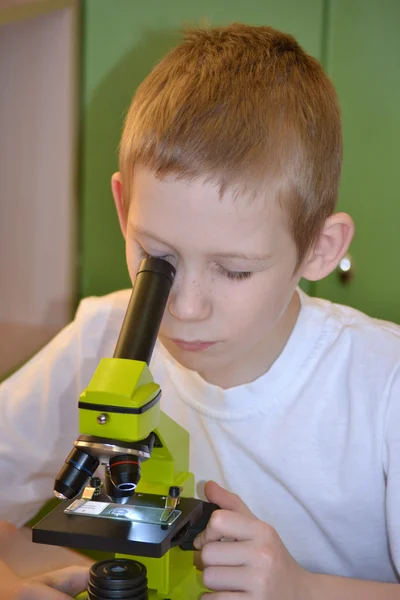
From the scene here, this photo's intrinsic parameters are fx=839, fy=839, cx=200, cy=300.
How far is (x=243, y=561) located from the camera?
863 millimetres

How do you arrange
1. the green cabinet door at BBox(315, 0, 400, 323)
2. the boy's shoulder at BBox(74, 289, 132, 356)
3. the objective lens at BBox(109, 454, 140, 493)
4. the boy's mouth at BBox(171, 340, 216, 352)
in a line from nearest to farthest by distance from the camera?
1. the objective lens at BBox(109, 454, 140, 493)
2. the boy's mouth at BBox(171, 340, 216, 352)
3. the boy's shoulder at BBox(74, 289, 132, 356)
4. the green cabinet door at BBox(315, 0, 400, 323)

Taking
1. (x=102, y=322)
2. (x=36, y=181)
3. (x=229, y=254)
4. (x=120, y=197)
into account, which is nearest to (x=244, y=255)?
(x=229, y=254)

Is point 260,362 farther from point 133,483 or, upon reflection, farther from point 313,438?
point 133,483

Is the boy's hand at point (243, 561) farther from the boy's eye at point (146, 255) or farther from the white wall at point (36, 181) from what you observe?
the white wall at point (36, 181)

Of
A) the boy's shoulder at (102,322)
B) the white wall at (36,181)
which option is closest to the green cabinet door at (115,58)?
the white wall at (36,181)

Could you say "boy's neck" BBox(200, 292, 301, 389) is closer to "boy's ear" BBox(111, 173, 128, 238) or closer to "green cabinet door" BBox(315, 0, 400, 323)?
"boy's ear" BBox(111, 173, 128, 238)

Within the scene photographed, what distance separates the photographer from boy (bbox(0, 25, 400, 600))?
89 cm

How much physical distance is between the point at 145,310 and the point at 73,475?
0.17 meters

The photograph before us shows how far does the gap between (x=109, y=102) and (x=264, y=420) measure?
74 centimetres

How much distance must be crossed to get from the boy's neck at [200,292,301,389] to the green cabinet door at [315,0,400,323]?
0.44m

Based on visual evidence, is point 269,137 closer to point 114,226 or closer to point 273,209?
point 273,209

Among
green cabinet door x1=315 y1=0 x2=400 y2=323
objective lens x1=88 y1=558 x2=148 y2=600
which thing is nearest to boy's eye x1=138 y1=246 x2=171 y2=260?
objective lens x1=88 y1=558 x2=148 y2=600

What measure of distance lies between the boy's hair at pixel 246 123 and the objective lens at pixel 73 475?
32cm

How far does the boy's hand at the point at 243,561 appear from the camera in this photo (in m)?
0.85
